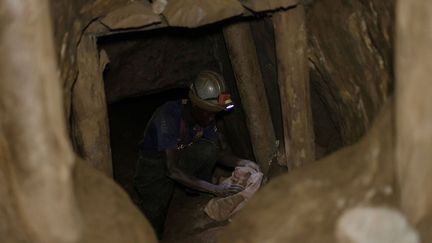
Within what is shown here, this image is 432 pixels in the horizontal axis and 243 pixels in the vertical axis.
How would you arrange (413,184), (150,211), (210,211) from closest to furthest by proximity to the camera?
(413,184)
(210,211)
(150,211)

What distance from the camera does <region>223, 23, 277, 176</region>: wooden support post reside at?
5129 mm

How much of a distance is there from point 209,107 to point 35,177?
2559 mm

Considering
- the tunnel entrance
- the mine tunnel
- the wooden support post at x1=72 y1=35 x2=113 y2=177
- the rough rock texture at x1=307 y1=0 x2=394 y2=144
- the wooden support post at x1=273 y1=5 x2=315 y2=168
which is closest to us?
the mine tunnel

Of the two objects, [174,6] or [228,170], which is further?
[228,170]

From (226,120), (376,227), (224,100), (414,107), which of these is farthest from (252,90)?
(414,107)

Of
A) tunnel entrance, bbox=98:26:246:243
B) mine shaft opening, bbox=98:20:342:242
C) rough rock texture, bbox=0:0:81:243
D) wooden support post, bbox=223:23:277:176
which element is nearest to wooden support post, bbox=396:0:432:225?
rough rock texture, bbox=0:0:81:243

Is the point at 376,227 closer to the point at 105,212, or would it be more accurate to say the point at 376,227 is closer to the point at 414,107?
the point at 414,107

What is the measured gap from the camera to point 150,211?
18.7ft

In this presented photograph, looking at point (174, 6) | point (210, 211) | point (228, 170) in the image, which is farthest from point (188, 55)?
point (174, 6)

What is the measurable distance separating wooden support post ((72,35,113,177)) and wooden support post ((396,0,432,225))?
7.35ft

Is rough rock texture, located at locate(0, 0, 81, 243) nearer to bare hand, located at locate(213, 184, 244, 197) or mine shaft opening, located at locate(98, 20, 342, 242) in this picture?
bare hand, located at locate(213, 184, 244, 197)

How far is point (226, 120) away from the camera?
6.37 m

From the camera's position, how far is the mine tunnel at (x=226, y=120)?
233 cm

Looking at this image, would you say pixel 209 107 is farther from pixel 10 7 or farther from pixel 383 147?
pixel 10 7
